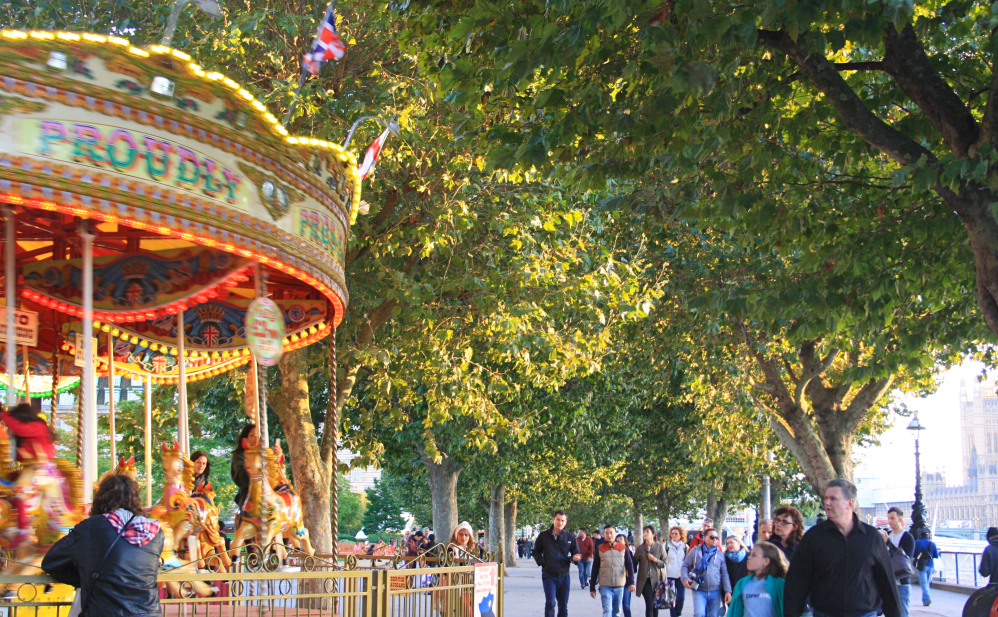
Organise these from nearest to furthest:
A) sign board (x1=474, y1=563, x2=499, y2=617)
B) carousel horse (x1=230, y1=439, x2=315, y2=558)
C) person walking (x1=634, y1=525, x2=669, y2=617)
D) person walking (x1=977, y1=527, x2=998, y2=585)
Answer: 1. sign board (x1=474, y1=563, x2=499, y2=617)
2. carousel horse (x1=230, y1=439, x2=315, y2=558)
3. person walking (x1=977, y1=527, x2=998, y2=585)
4. person walking (x1=634, y1=525, x2=669, y2=617)

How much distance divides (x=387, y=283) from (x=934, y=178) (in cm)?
838

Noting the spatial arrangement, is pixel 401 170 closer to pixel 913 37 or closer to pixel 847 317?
pixel 847 317

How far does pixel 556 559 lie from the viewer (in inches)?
512

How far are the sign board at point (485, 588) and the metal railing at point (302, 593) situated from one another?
57 millimetres

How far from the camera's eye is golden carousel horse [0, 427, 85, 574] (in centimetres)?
671

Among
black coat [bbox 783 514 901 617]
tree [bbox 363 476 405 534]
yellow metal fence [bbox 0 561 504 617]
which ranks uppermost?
black coat [bbox 783 514 901 617]

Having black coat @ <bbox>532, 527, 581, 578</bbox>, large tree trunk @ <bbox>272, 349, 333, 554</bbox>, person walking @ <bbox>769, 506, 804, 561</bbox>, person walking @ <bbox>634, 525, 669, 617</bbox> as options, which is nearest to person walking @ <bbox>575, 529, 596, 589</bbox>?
person walking @ <bbox>634, 525, 669, 617</bbox>

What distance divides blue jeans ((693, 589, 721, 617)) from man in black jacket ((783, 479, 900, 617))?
5.83 metres

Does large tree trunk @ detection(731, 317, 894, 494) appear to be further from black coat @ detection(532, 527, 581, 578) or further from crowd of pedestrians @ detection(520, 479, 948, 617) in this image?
black coat @ detection(532, 527, 581, 578)

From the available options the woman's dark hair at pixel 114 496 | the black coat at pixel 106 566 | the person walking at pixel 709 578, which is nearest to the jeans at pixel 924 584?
the person walking at pixel 709 578

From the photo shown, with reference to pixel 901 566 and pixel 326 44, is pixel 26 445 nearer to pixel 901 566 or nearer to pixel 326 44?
pixel 326 44

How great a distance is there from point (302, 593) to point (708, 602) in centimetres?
578

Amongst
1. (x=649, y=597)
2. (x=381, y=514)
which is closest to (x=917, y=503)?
(x=649, y=597)

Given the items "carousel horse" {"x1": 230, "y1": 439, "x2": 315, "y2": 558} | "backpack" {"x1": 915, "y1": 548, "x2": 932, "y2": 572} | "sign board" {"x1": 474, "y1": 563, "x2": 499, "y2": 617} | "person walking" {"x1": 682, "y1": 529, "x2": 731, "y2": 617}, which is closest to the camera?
"sign board" {"x1": 474, "y1": 563, "x2": 499, "y2": 617}
